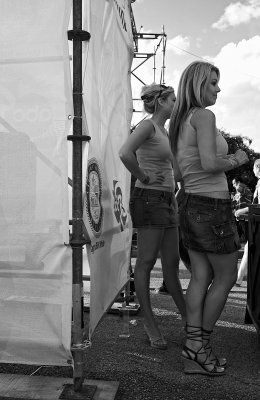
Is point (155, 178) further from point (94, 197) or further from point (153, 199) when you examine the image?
point (94, 197)

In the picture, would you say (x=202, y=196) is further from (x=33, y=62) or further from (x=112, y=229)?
(x=33, y=62)

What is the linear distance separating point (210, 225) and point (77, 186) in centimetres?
94

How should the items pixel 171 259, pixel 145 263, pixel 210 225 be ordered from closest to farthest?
pixel 210 225 → pixel 145 263 → pixel 171 259

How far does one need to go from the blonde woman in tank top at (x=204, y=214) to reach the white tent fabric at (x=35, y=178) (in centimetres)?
95

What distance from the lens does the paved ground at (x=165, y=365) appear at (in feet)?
8.66

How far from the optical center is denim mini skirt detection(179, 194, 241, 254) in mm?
2844

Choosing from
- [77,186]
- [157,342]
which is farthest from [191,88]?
[157,342]

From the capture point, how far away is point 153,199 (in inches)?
135

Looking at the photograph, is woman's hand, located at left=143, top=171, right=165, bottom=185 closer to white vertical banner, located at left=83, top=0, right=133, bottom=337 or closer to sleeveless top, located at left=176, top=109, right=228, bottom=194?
white vertical banner, located at left=83, top=0, right=133, bottom=337

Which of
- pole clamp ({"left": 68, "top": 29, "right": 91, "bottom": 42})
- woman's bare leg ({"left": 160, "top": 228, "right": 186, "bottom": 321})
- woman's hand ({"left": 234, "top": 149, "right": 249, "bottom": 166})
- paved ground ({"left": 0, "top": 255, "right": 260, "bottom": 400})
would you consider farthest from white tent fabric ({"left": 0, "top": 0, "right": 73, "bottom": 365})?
woman's bare leg ({"left": 160, "top": 228, "right": 186, "bottom": 321})

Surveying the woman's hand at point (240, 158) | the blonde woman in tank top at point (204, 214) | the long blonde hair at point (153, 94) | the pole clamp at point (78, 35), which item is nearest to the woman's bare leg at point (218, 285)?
the blonde woman in tank top at point (204, 214)

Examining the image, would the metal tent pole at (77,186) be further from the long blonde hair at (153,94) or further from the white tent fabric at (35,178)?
the long blonde hair at (153,94)

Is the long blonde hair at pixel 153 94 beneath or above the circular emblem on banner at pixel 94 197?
above

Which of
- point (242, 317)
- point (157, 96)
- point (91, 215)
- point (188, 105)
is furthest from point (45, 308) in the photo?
point (242, 317)
